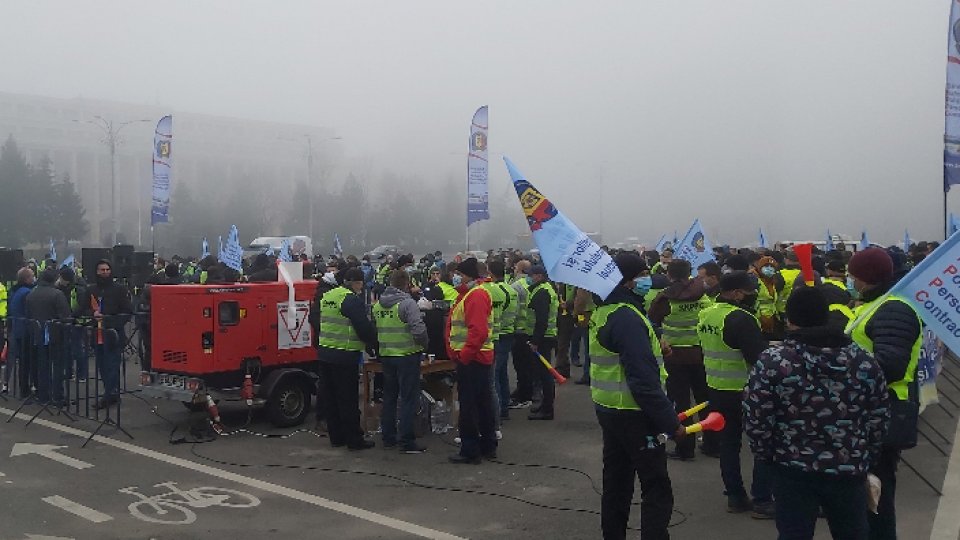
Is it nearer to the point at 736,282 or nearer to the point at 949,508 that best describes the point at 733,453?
the point at 736,282

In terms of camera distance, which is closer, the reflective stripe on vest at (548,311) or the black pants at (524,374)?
the reflective stripe on vest at (548,311)

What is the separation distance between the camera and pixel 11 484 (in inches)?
308

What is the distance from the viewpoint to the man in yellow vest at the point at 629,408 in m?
5.15

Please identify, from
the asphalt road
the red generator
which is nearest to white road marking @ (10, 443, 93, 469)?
the asphalt road

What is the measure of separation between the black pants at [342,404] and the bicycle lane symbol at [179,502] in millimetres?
1754

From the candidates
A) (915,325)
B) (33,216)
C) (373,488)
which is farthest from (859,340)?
(33,216)

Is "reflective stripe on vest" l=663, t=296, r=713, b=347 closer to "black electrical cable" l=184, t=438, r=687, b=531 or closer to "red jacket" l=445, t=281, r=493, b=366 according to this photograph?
"black electrical cable" l=184, t=438, r=687, b=531

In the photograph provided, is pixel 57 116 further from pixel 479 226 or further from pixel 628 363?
pixel 628 363

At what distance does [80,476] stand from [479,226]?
77.4 m

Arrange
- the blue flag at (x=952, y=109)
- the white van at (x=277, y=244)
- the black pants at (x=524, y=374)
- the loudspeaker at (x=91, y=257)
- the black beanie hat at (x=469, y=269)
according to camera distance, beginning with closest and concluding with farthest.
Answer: the black beanie hat at (x=469, y=269) → the black pants at (x=524, y=374) → the blue flag at (x=952, y=109) → the loudspeaker at (x=91, y=257) → the white van at (x=277, y=244)

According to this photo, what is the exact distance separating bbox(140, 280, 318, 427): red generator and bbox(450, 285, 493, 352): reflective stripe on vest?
276cm

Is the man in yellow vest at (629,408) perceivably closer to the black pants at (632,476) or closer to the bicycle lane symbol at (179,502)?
the black pants at (632,476)

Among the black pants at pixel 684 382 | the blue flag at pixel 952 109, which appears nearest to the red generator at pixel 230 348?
the black pants at pixel 684 382

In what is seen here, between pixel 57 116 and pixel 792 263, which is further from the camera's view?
pixel 57 116
